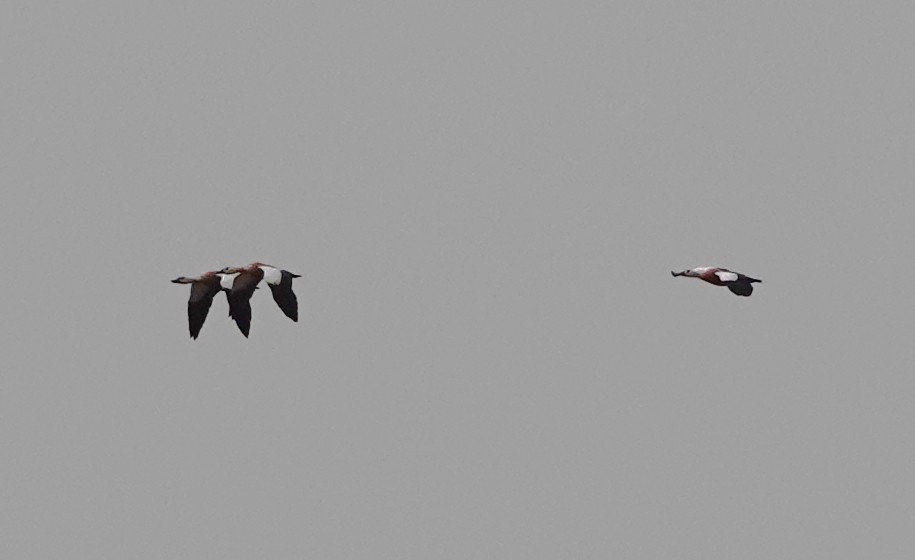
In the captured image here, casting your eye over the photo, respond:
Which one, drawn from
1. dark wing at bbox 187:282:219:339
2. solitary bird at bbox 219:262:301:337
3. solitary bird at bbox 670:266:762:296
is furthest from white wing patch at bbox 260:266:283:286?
solitary bird at bbox 670:266:762:296

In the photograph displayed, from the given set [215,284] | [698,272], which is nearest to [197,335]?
[215,284]

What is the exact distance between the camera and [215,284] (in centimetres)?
9825

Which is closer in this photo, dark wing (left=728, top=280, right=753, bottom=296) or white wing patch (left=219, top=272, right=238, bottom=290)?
A: white wing patch (left=219, top=272, right=238, bottom=290)

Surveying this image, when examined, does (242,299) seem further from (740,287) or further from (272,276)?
(740,287)

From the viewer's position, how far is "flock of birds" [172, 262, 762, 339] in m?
97.1

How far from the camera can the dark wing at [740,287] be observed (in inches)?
3837

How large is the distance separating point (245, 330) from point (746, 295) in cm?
1841

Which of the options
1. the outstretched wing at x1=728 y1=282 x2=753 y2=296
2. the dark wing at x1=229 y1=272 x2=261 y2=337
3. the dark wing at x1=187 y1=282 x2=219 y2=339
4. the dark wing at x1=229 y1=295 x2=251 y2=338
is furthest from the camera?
the dark wing at x1=187 y1=282 x2=219 y2=339

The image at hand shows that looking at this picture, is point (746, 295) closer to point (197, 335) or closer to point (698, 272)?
point (698, 272)

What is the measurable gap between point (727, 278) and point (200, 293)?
19.6 m

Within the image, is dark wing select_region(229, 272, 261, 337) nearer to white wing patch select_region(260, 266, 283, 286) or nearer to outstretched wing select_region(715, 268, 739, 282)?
white wing patch select_region(260, 266, 283, 286)

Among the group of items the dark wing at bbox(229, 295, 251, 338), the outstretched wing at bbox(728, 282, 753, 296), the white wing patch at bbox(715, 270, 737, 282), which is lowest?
the dark wing at bbox(229, 295, 251, 338)

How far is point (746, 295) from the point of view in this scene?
97188 mm

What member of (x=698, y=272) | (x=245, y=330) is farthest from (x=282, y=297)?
(x=698, y=272)
